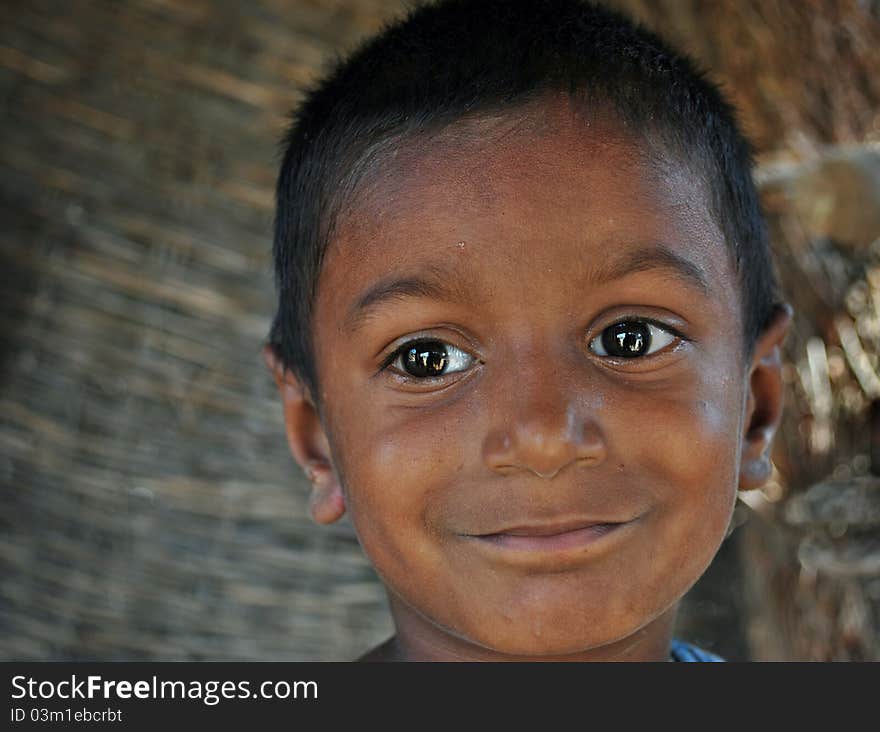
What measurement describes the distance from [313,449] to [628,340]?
0.44m

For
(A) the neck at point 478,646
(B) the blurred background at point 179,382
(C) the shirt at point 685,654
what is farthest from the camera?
(B) the blurred background at point 179,382

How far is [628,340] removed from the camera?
129 cm

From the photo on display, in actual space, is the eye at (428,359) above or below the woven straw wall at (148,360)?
below

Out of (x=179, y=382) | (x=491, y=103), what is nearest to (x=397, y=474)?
(x=491, y=103)

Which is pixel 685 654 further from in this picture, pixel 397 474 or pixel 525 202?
pixel 525 202

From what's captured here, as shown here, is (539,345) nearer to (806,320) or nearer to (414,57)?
(414,57)

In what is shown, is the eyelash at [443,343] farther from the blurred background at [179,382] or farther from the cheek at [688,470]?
the blurred background at [179,382]

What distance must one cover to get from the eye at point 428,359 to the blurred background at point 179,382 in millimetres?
1113

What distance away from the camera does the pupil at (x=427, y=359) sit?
1305 millimetres

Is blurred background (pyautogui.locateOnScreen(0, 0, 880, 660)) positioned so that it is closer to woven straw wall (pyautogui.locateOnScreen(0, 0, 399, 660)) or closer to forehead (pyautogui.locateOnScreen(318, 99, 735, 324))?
woven straw wall (pyautogui.locateOnScreen(0, 0, 399, 660))

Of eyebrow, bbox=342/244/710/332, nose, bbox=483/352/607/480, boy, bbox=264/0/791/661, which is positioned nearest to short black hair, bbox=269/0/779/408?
boy, bbox=264/0/791/661

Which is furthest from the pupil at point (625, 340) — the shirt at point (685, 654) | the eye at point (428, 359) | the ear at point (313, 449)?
the shirt at point (685, 654)

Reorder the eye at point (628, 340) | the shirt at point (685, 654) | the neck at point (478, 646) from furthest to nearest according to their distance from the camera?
the shirt at point (685, 654) < the neck at point (478, 646) < the eye at point (628, 340)
